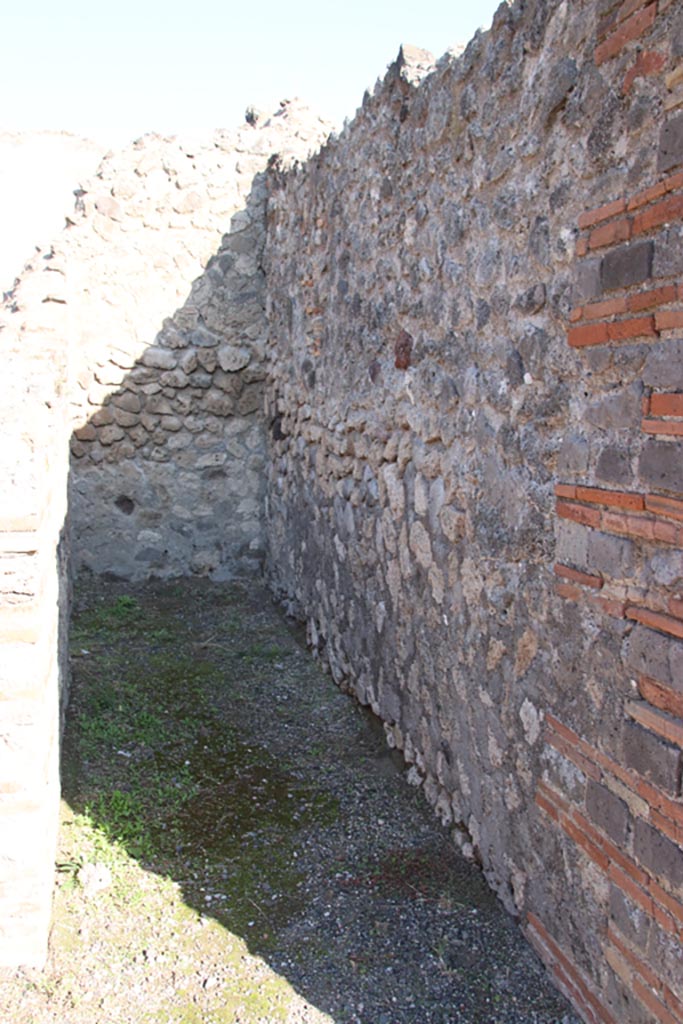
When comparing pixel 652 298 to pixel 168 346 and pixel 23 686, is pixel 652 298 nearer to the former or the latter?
pixel 23 686

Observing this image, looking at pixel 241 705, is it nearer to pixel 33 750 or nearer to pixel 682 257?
pixel 33 750

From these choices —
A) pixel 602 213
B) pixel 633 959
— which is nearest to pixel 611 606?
pixel 633 959

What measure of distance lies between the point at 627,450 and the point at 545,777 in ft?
3.26

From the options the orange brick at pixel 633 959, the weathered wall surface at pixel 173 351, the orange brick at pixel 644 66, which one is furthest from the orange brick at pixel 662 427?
the weathered wall surface at pixel 173 351

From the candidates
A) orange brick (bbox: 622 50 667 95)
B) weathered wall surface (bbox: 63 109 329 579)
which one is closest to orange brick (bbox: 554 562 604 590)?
orange brick (bbox: 622 50 667 95)

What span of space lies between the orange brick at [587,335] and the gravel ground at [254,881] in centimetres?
177

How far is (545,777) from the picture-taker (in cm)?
252

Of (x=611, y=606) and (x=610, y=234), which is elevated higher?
(x=610, y=234)

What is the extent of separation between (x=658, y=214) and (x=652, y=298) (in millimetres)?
177

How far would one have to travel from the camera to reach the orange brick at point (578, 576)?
223 cm

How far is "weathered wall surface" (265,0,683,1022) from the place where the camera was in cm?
200

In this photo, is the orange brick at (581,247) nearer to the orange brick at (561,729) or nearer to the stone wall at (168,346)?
the orange brick at (561,729)

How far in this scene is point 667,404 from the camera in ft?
6.37

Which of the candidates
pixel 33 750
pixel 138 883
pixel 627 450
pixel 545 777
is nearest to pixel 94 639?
pixel 138 883
